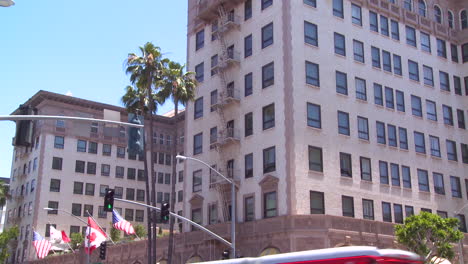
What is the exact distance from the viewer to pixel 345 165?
154ft

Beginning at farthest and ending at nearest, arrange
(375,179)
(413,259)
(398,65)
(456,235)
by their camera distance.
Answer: (398,65), (375,179), (456,235), (413,259)

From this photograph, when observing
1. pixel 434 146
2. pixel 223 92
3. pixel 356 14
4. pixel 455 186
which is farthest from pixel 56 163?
pixel 455 186

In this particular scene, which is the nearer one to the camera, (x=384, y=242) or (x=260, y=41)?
(x=384, y=242)

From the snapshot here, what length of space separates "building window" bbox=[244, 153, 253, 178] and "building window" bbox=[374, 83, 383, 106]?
12.6 meters

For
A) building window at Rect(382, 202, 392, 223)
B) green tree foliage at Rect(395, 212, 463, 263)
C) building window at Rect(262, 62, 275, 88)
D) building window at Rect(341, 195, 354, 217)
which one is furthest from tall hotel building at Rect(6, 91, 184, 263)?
green tree foliage at Rect(395, 212, 463, 263)

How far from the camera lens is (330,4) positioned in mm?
50406

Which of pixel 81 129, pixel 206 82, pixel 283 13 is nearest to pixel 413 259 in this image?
pixel 81 129

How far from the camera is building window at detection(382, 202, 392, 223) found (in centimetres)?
4823

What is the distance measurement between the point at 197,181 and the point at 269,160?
10301 mm

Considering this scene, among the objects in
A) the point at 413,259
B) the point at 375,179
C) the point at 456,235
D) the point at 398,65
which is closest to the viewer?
the point at 413,259

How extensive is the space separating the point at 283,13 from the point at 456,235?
21718mm

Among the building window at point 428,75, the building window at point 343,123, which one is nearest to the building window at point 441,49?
the building window at point 428,75

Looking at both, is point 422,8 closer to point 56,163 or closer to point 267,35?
point 267,35

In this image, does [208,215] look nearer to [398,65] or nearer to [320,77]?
[320,77]
